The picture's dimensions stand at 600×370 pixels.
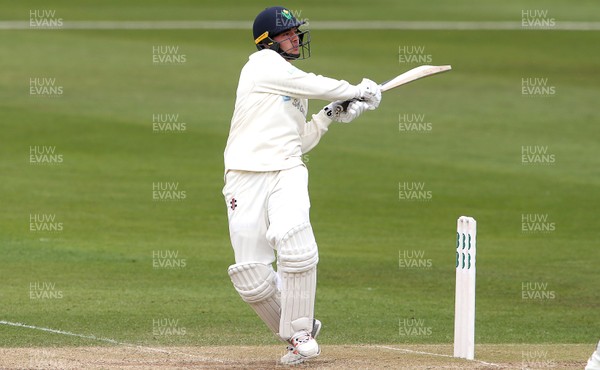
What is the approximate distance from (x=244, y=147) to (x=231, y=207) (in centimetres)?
49

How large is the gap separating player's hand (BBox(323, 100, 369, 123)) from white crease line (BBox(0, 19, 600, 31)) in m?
35.2

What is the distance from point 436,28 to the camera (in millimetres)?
47125

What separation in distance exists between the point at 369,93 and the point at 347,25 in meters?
38.5

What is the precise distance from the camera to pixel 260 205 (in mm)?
9969

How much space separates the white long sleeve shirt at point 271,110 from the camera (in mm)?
9984

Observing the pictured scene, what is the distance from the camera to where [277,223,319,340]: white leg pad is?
971cm
